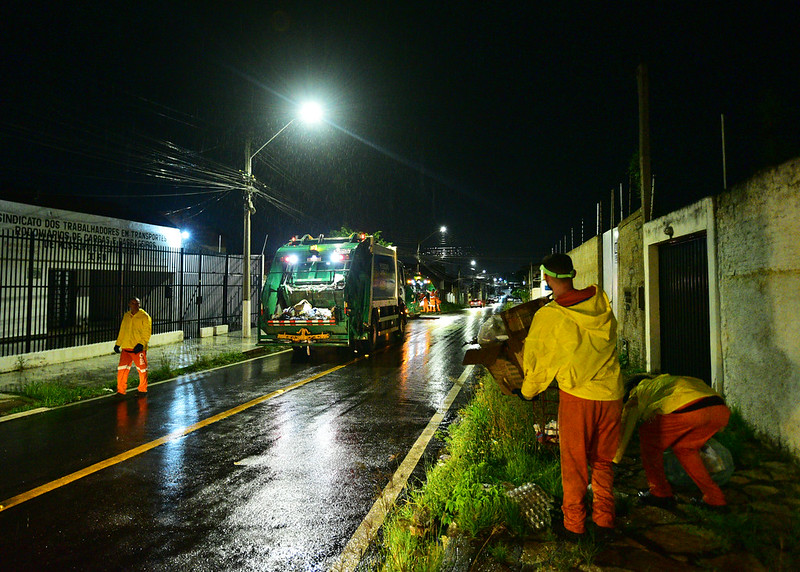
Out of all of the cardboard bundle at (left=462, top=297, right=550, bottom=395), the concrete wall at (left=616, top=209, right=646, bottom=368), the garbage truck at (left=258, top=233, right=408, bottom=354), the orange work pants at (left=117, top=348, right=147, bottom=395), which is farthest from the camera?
the garbage truck at (left=258, top=233, right=408, bottom=354)

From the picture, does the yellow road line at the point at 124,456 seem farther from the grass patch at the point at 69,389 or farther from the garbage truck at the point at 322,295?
the garbage truck at the point at 322,295

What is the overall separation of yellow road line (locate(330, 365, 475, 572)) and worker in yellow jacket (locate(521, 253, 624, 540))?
1.33m

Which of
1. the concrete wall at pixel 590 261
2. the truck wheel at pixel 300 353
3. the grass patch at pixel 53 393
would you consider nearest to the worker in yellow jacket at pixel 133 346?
the grass patch at pixel 53 393

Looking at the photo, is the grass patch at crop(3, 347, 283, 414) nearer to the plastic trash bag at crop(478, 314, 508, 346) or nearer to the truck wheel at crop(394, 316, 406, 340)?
the plastic trash bag at crop(478, 314, 508, 346)

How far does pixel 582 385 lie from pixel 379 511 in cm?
189

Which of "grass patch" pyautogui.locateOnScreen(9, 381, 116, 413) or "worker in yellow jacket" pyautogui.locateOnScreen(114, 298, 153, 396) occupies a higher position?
"worker in yellow jacket" pyautogui.locateOnScreen(114, 298, 153, 396)

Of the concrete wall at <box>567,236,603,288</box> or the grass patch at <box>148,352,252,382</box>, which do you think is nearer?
the grass patch at <box>148,352,252,382</box>

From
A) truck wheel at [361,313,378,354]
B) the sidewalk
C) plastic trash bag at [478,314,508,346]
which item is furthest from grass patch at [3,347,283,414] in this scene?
plastic trash bag at [478,314,508,346]

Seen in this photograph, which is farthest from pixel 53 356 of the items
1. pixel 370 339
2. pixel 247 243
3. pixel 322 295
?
pixel 370 339

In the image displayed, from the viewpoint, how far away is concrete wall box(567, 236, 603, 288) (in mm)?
13734

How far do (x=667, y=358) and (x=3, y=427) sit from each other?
31.5ft

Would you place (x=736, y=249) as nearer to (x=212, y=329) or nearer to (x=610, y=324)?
(x=610, y=324)

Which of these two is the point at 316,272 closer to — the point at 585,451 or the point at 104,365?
the point at 104,365

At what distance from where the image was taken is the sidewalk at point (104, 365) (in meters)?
9.63
